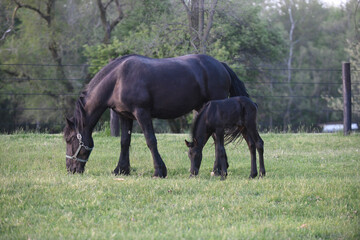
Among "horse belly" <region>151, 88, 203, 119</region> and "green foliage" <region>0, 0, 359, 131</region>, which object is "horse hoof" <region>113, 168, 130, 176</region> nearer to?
"horse belly" <region>151, 88, 203, 119</region>

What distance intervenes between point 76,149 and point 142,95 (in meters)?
1.52

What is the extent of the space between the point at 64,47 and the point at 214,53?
14.0 m

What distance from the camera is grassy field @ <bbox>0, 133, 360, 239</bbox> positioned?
14.4 feet

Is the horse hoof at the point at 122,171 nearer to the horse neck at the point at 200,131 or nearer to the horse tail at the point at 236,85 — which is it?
the horse neck at the point at 200,131

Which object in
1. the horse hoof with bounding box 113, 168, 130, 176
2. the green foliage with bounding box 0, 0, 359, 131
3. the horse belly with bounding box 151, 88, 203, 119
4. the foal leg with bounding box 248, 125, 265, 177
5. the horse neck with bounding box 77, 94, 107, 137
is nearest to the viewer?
the foal leg with bounding box 248, 125, 265, 177

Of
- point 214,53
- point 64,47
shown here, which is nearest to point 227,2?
point 214,53

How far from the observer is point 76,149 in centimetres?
766

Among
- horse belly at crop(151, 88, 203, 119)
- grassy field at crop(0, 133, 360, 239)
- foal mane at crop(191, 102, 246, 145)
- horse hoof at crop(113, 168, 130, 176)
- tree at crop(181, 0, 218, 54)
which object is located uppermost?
tree at crop(181, 0, 218, 54)

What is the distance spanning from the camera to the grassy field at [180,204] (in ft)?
14.4

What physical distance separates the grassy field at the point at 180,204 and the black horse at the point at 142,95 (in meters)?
0.52

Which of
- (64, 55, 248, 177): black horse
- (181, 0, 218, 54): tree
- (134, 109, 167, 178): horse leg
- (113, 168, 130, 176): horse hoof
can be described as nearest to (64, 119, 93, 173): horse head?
(64, 55, 248, 177): black horse

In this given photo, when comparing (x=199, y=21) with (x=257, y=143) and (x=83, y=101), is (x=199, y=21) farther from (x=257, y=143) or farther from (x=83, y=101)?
(x=257, y=143)

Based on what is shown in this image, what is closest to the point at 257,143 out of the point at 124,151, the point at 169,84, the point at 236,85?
the point at 236,85

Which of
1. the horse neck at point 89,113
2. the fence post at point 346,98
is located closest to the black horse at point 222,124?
the horse neck at point 89,113
